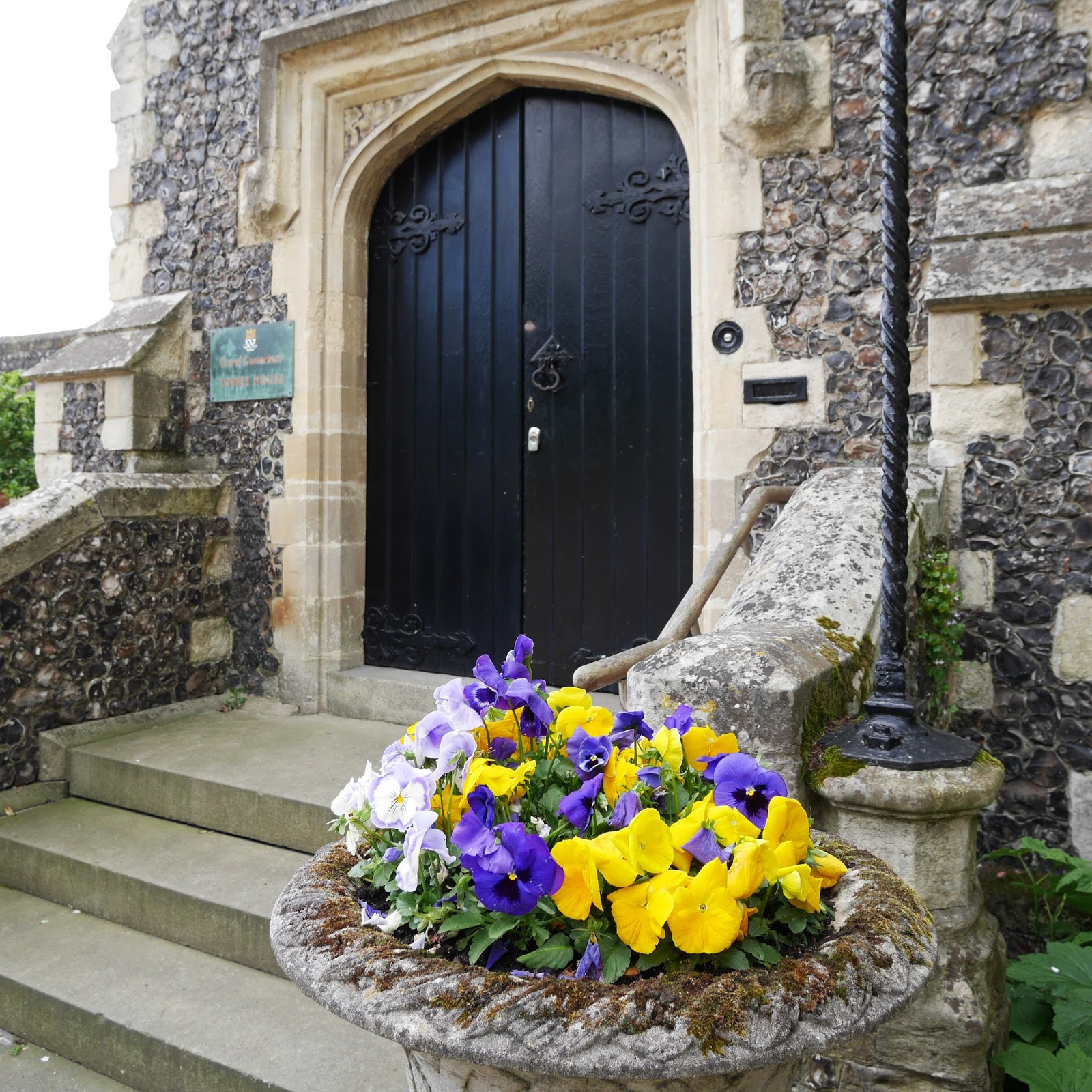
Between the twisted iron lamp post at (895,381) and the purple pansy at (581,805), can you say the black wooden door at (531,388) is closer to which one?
the twisted iron lamp post at (895,381)

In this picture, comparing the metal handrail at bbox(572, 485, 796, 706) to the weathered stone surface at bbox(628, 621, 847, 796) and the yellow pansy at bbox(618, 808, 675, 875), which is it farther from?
the yellow pansy at bbox(618, 808, 675, 875)

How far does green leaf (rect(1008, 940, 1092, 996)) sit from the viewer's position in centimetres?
217

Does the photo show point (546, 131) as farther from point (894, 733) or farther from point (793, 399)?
point (894, 733)

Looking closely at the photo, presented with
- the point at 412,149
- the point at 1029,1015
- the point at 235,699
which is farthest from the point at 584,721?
the point at 412,149

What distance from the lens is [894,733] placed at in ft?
6.17

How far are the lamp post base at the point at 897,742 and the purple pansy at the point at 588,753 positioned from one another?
827 millimetres

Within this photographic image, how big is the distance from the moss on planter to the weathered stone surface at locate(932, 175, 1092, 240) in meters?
2.62

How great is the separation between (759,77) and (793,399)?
48.9 inches

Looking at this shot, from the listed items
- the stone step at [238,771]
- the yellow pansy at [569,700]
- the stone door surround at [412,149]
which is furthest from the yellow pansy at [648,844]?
the stone door surround at [412,149]

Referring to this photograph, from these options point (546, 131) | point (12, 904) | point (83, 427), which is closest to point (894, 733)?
point (12, 904)

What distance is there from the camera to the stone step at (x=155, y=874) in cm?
289

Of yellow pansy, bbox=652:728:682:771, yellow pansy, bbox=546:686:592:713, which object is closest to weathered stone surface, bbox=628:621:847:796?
yellow pansy, bbox=546:686:592:713

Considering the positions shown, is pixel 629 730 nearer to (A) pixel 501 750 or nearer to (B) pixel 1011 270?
(A) pixel 501 750

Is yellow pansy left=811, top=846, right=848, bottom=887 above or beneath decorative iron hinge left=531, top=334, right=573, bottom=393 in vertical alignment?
beneath
